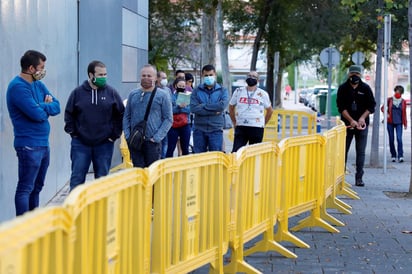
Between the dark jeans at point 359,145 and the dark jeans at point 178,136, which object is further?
the dark jeans at point 178,136

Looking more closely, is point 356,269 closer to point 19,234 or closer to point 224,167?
point 224,167

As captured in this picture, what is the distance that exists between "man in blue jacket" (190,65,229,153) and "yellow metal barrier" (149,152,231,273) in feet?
17.7

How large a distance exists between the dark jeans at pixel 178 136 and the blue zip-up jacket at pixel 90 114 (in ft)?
17.8

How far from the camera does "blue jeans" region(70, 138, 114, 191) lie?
31.7 feet

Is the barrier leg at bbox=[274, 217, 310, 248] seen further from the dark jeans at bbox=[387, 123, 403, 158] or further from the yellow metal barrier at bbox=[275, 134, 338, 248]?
the dark jeans at bbox=[387, 123, 403, 158]

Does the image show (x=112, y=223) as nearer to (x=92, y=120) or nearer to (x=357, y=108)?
(x=92, y=120)

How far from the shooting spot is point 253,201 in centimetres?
792

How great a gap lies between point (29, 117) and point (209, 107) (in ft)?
14.6

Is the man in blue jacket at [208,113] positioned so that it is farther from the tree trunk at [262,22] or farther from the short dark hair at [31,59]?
the tree trunk at [262,22]

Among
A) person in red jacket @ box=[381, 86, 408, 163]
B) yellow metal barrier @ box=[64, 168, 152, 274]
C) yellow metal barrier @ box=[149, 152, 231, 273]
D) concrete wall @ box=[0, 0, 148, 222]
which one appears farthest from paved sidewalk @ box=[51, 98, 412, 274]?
person in red jacket @ box=[381, 86, 408, 163]

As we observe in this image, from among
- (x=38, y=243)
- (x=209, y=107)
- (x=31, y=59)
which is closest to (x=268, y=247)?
(x=31, y=59)

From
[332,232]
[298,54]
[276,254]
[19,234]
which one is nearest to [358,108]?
[332,232]

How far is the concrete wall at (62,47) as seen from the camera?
30.3ft

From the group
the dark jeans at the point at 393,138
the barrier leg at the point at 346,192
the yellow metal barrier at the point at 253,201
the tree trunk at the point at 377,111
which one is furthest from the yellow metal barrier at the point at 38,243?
the dark jeans at the point at 393,138
